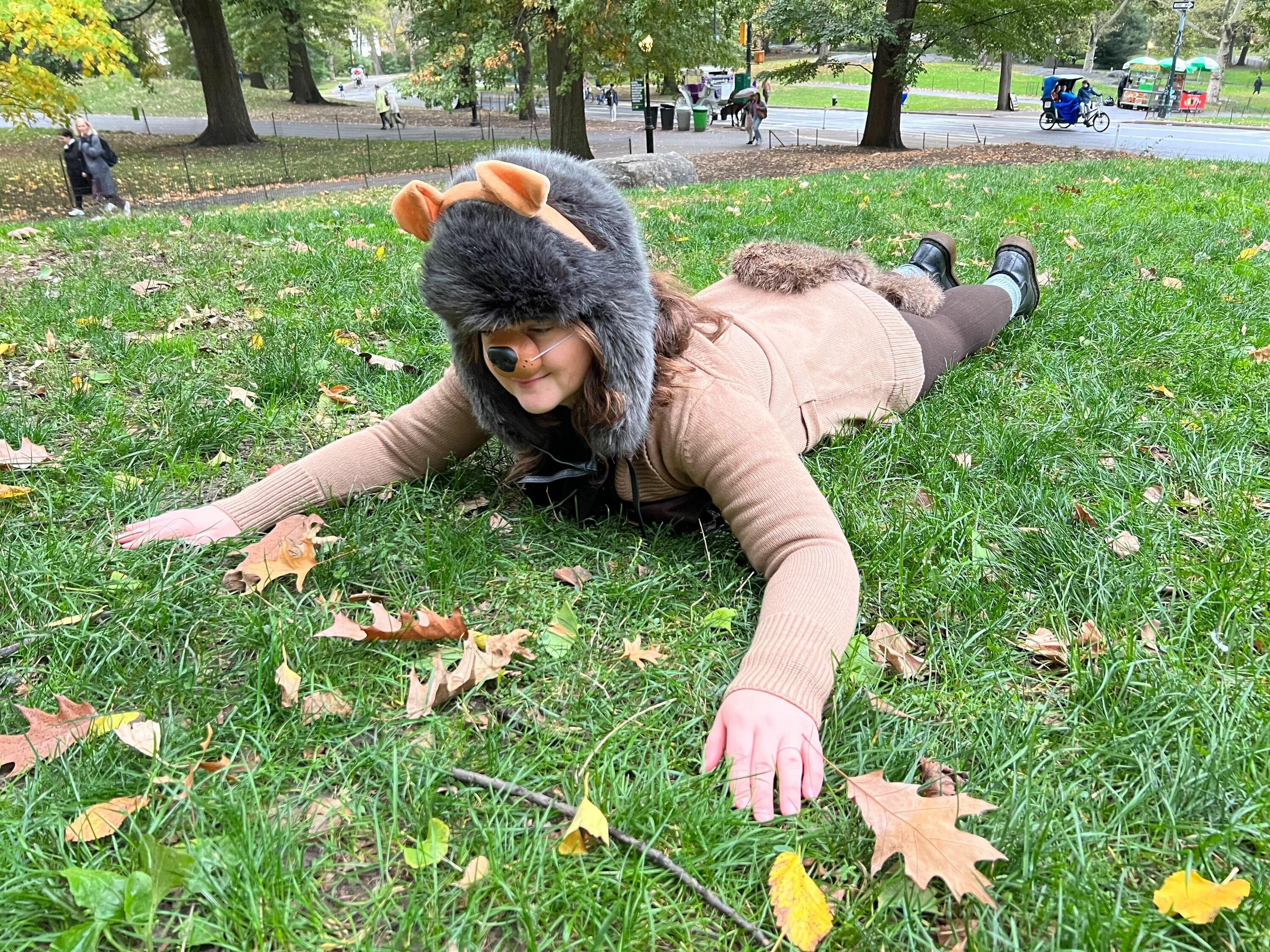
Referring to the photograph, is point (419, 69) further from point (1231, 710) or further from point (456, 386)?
Result: point (1231, 710)

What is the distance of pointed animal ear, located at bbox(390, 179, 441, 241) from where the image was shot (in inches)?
76.7

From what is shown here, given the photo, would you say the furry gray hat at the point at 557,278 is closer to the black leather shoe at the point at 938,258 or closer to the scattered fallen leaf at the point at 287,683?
the scattered fallen leaf at the point at 287,683

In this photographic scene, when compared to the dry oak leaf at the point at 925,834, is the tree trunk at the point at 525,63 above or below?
above

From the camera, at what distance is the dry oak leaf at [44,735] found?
163cm

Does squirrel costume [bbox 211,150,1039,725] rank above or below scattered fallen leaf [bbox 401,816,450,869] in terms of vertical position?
above

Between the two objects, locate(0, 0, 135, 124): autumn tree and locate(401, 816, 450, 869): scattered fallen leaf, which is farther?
locate(0, 0, 135, 124): autumn tree

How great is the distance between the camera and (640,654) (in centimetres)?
203

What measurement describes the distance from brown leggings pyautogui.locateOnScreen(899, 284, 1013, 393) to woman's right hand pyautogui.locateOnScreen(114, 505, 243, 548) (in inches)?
103

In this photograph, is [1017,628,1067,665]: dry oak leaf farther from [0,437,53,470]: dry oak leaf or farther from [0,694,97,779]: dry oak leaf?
[0,437,53,470]: dry oak leaf

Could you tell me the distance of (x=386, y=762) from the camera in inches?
65.4

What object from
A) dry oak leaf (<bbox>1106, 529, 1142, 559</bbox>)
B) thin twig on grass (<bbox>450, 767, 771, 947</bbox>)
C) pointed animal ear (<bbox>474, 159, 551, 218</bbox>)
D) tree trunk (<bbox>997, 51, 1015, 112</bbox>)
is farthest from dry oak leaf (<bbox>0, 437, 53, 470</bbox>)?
tree trunk (<bbox>997, 51, 1015, 112</bbox>)

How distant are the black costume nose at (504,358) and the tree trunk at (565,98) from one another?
14912 millimetres

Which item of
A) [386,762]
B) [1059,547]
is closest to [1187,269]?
[1059,547]

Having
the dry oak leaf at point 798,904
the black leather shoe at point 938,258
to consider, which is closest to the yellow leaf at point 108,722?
the dry oak leaf at point 798,904
